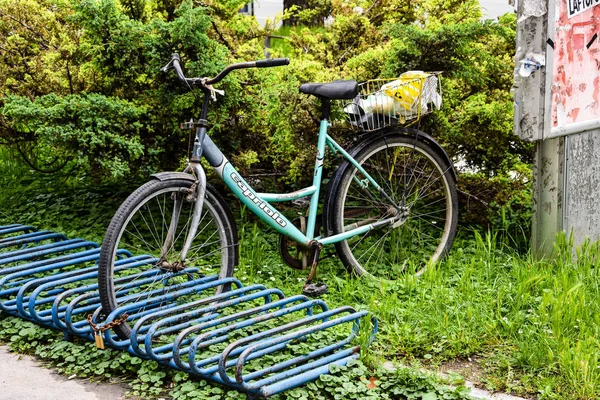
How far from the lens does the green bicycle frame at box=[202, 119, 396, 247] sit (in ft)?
13.8

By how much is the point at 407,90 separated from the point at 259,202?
112 centimetres

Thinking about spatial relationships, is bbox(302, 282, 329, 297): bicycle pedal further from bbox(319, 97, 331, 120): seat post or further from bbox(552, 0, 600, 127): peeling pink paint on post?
bbox(552, 0, 600, 127): peeling pink paint on post

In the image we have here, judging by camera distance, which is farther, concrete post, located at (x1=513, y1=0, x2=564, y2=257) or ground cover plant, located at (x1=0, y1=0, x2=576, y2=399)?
concrete post, located at (x1=513, y1=0, x2=564, y2=257)

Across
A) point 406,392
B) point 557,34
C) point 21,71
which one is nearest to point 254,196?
point 406,392

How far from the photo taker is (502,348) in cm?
380

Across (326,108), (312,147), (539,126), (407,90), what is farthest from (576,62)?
(312,147)

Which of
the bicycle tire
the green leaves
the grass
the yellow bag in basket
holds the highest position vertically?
the yellow bag in basket

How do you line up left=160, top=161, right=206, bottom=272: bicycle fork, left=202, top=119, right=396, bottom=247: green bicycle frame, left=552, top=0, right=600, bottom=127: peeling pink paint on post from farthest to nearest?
left=552, top=0, right=600, bottom=127: peeling pink paint on post
left=202, top=119, right=396, bottom=247: green bicycle frame
left=160, top=161, right=206, bottom=272: bicycle fork

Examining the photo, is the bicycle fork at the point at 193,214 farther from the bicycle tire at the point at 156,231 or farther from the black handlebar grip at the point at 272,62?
the black handlebar grip at the point at 272,62

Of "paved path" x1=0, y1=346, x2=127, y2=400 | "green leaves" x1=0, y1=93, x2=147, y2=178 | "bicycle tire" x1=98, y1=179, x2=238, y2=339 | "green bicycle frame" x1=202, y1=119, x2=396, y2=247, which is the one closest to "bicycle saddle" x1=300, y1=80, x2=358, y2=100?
"green bicycle frame" x1=202, y1=119, x2=396, y2=247

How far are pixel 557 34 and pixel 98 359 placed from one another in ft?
10.3

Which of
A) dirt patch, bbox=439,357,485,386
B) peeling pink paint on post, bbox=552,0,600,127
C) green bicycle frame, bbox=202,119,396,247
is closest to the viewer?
dirt patch, bbox=439,357,485,386

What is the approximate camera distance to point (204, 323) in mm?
3627

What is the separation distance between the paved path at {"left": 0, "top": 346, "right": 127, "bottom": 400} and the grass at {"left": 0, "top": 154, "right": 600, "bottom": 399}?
38 centimetres
